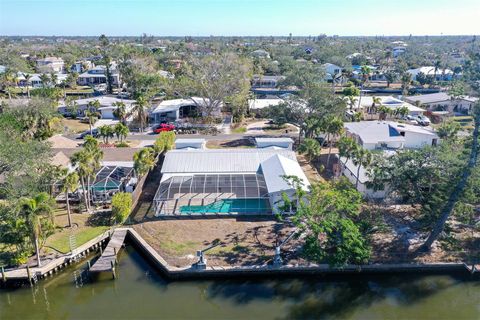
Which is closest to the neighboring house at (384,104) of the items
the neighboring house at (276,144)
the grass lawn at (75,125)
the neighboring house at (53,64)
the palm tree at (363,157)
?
the neighboring house at (276,144)

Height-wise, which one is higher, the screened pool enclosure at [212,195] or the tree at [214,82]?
the tree at [214,82]

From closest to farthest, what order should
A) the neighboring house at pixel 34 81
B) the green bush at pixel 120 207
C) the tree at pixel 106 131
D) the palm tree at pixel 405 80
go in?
the green bush at pixel 120 207
the tree at pixel 106 131
the palm tree at pixel 405 80
the neighboring house at pixel 34 81

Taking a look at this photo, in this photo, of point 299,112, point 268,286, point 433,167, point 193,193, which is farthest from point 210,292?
point 299,112

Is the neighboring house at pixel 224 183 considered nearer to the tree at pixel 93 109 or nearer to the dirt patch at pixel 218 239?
the dirt patch at pixel 218 239

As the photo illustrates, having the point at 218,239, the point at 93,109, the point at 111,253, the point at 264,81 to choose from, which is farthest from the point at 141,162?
the point at 264,81

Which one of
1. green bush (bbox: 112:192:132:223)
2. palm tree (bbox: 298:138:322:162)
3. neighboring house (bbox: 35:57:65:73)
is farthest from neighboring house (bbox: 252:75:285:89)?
green bush (bbox: 112:192:132:223)

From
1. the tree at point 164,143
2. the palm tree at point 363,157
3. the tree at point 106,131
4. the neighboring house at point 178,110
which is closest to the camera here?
the palm tree at point 363,157

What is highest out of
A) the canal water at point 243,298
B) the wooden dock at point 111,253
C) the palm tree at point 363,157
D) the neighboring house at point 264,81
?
the neighboring house at point 264,81

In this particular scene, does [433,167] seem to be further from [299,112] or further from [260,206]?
[299,112]

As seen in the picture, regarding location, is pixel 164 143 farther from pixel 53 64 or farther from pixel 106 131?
pixel 53 64
